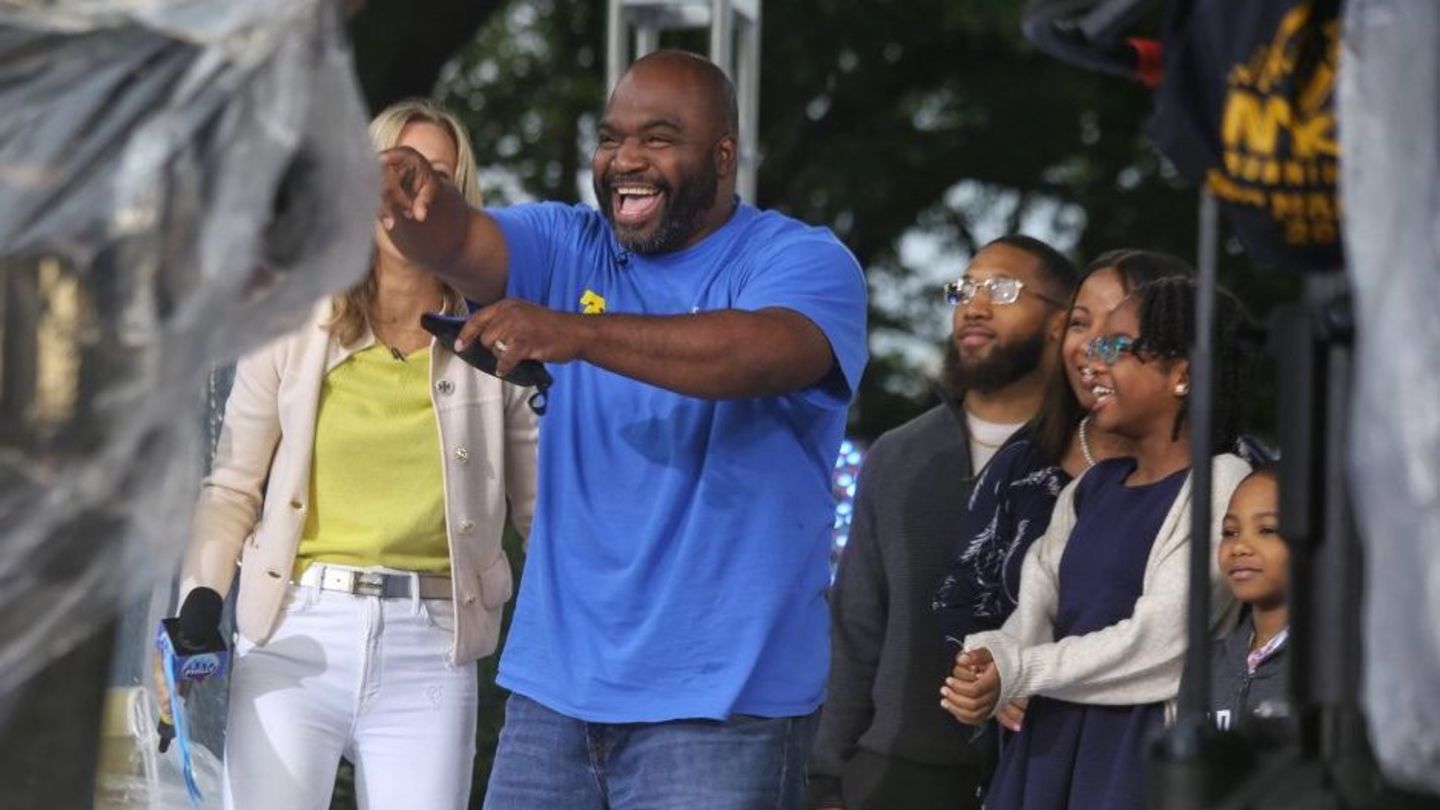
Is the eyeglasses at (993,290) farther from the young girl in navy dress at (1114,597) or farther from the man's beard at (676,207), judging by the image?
the man's beard at (676,207)

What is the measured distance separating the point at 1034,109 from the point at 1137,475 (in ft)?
26.8

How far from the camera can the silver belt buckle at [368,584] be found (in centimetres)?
432

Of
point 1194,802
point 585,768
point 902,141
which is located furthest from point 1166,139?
point 902,141

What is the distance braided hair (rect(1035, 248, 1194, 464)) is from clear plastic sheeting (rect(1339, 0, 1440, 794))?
2.39 meters

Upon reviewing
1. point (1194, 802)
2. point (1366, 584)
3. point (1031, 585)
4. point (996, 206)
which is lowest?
point (1194, 802)

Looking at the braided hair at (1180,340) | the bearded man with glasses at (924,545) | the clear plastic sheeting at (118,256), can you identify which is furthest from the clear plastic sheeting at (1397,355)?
the bearded man with glasses at (924,545)

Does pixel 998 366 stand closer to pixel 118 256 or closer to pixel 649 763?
pixel 649 763

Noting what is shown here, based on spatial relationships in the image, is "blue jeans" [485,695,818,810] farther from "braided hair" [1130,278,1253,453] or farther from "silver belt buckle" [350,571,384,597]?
"braided hair" [1130,278,1253,453]

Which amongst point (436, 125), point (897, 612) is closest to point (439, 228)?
point (436, 125)

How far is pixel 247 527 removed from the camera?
446cm

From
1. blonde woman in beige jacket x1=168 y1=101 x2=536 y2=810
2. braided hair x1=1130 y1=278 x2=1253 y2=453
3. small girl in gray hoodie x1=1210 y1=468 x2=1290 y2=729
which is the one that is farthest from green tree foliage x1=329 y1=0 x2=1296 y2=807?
small girl in gray hoodie x1=1210 y1=468 x2=1290 y2=729

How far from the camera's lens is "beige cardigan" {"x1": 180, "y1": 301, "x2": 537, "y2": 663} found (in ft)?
14.3

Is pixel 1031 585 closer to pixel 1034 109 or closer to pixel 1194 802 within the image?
pixel 1194 802

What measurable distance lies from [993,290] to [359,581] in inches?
67.7
